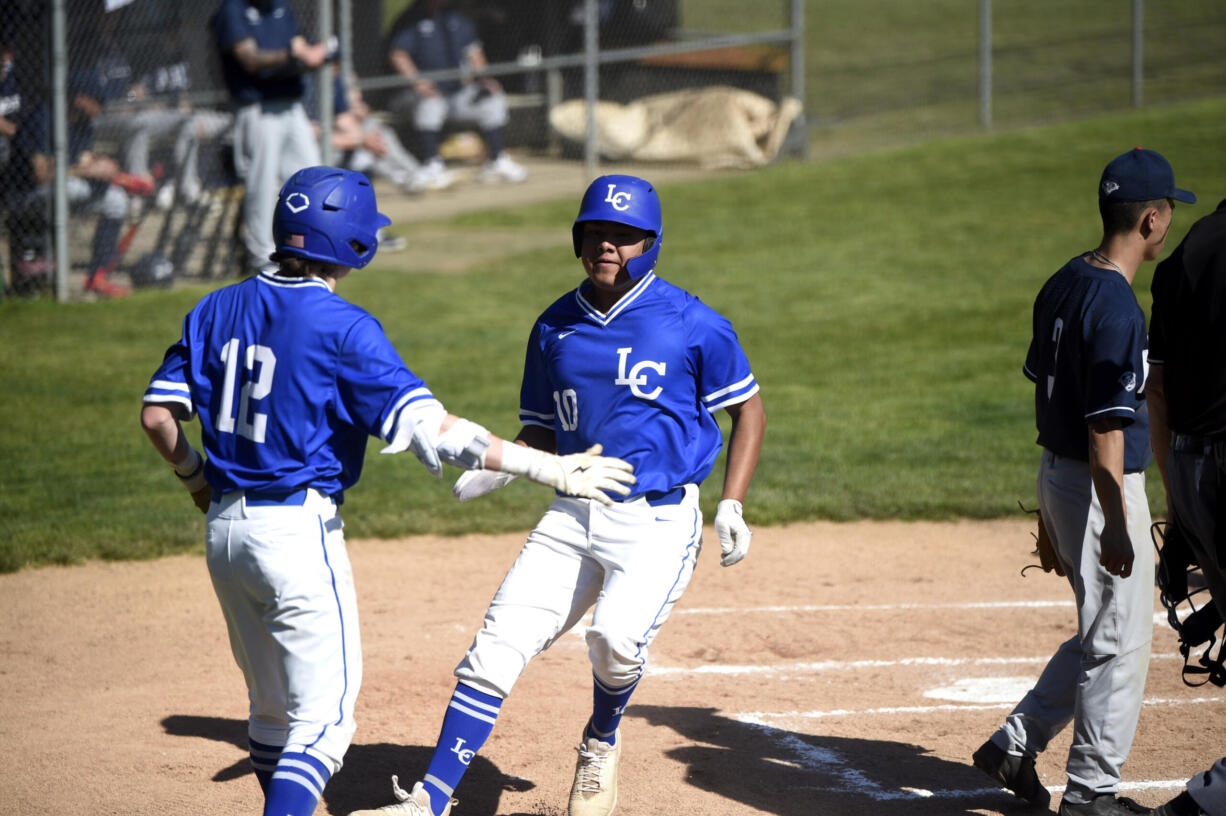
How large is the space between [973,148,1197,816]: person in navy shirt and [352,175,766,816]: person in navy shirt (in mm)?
1007

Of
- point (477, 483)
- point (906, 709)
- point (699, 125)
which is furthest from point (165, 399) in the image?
point (699, 125)

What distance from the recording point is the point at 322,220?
12.5 feet

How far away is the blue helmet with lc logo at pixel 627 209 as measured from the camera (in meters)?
4.41

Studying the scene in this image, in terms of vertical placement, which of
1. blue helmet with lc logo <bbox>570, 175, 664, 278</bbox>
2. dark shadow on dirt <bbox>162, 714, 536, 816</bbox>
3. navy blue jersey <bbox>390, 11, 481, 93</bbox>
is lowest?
dark shadow on dirt <bbox>162, 714, 536, 816</bbox>

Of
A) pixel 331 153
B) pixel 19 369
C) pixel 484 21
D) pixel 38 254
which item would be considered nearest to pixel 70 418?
pixel 19 369

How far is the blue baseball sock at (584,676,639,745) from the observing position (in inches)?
175

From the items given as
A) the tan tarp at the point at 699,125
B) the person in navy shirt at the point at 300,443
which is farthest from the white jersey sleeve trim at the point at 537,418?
the tan tarp at the point at 699,125

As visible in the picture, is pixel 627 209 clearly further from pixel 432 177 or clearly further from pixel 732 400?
pixel 432 177

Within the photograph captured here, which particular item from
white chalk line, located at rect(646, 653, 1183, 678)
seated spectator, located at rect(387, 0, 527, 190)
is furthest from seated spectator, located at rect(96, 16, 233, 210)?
white chalk line, located at rect(646, 653, 1183, 678)

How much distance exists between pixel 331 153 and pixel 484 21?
7.03 m

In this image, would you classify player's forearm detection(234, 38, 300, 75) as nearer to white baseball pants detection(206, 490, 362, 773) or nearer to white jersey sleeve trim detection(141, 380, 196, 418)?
white jersey sleeve trim detection(141, 380, 196, 418)

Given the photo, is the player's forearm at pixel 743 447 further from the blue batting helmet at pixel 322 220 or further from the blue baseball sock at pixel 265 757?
the blue baseball sock at pixel 265 757

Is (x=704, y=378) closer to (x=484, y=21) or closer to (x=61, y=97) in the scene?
(x=61, y=97)

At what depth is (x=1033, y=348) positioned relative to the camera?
4.44 m
